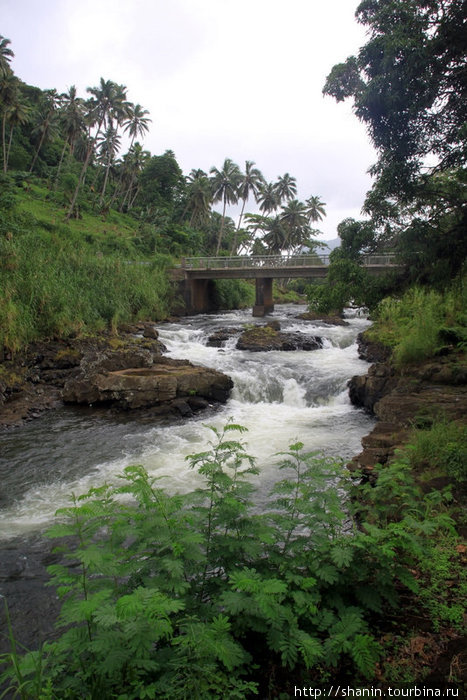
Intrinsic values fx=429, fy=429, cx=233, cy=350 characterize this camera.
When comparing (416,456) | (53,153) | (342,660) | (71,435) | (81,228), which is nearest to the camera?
(342,660)

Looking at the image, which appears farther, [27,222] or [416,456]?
[27,222]

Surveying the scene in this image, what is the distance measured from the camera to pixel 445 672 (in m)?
2.69

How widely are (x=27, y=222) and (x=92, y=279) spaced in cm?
987

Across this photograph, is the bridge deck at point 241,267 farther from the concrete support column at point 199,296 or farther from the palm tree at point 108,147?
the palm tree at point 108,147

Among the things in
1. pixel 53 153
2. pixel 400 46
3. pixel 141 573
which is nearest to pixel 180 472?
pixel 141 573

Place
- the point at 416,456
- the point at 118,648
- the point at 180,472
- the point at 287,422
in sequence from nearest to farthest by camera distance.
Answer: the point at 118,648 < the point at 416,456 < the point at 180,472 < the point at 287,422

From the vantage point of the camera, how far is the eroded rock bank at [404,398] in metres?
7.57

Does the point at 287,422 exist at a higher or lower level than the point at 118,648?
lower

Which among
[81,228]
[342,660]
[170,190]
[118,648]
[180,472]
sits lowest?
[180,472]

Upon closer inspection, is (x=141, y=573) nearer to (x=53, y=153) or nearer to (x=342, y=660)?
(x=342, y=660)

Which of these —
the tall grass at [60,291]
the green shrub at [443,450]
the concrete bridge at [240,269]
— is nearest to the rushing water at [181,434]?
the green shrub at [443,450]

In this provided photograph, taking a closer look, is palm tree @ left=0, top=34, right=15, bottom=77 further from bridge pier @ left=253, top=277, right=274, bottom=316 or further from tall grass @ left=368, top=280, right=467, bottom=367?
tall grass @ left=368, top=280, right=467, bottom=367

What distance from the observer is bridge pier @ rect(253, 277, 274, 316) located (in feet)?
109

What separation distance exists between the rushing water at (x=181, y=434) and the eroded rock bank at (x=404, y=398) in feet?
2.98
